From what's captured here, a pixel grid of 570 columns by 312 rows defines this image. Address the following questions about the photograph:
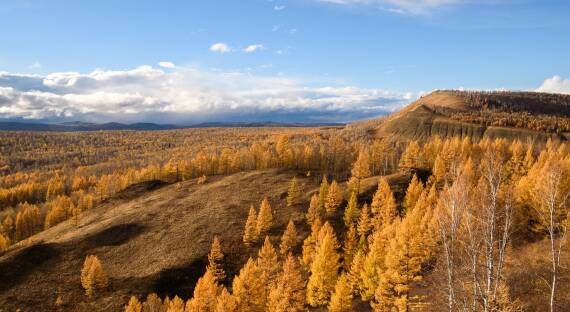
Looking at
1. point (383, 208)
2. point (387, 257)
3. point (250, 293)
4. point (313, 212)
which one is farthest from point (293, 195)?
point (387, 257)

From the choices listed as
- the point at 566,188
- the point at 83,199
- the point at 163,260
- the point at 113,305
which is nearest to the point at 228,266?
the point at 163,260

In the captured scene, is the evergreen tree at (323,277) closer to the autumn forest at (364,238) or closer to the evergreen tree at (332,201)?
the autumn forest at (364,238)

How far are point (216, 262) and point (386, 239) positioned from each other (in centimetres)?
4242

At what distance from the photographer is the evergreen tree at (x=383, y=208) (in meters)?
85.8

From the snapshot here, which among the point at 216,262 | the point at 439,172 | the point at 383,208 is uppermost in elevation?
the point at 439,172

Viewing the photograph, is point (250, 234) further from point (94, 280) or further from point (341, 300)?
point (341, 300)

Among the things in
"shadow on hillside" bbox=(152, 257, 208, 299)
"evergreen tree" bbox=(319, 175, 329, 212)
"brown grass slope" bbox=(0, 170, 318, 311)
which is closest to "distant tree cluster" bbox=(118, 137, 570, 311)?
"shadow on hillside" bbox=(152, 257, 208, 299)

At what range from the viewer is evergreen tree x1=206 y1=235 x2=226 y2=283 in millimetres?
82625

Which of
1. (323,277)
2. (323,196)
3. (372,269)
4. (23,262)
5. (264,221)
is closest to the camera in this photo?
(372,269)

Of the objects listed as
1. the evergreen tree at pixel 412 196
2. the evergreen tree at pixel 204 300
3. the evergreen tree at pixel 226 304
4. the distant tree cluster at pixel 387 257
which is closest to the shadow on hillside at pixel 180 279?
the distant tree cluster at pixel 387 257

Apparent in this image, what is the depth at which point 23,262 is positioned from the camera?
94562 millimetres

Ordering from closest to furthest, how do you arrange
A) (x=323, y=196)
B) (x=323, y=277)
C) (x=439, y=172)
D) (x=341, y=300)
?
(x=341, y=300) → (x=323, y=277) → (x=323, y=196) → (x=439, y=172)

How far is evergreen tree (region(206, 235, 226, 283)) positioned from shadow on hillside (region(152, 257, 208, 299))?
314cm

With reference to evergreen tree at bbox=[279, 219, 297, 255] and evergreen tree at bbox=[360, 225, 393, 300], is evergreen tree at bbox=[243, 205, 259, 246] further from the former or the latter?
evergreen tree at bbox=[360, 225, 393, 300]
